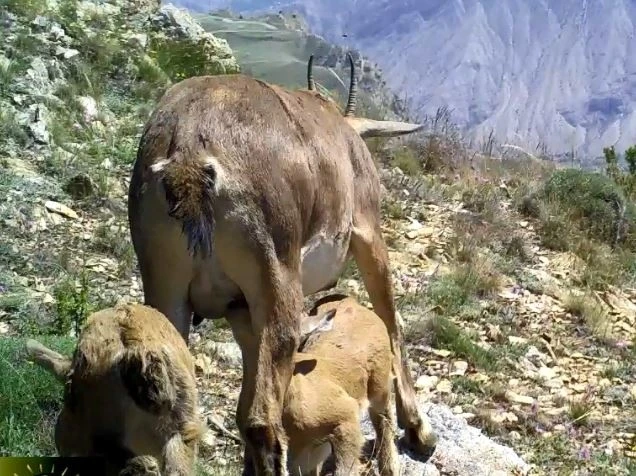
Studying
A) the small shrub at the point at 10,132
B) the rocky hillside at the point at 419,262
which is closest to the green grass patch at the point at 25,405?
the rocky hillside at the point at 419,262

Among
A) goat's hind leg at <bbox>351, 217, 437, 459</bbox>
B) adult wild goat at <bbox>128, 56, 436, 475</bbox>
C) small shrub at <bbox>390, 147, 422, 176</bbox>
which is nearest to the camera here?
adult wild goat at <bbox>128, 56, 436, 475</bbox>

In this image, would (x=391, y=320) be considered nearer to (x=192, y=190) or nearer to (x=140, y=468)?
(x=192, y=190)

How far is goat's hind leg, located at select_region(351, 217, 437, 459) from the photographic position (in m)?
6.00

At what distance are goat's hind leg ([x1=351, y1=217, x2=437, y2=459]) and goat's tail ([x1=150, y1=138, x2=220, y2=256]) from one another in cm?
186

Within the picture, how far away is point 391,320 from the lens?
6355 mm

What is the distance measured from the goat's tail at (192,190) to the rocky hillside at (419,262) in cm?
158

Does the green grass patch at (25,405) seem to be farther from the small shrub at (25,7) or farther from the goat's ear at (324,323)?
the small shrub at (25,7)

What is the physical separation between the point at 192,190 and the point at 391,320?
8.48 ft

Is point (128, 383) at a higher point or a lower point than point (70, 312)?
higher

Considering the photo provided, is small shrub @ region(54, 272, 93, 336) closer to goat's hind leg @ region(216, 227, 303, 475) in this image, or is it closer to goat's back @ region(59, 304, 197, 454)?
goat's hind leg @ region(216, 227, 303, 475)

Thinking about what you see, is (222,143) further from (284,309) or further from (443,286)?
(443,286)

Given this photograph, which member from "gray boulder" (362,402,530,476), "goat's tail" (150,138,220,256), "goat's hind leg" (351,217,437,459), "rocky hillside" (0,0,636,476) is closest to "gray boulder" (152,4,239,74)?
"rocky hillside" (0,0,636,476)

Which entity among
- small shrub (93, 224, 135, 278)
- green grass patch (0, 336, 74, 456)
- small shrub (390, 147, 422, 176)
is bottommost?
small shrub (390, 147, 422, 176)

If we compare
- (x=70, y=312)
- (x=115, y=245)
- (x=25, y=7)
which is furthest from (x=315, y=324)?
(x=25, y=7)
